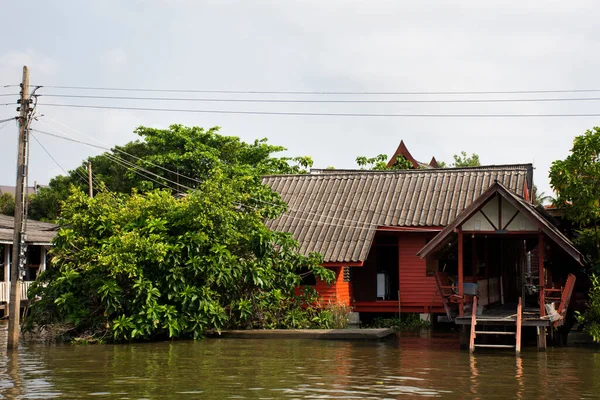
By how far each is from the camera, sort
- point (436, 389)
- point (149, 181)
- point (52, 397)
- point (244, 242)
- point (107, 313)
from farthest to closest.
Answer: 1. point (149, 181)
2. point (244, 242)
3. point (107, 313)
4. point (436, 389)
5. point (52, 397)

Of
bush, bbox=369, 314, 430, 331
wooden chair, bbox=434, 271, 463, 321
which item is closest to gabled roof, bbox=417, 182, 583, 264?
wooden chair, bbox=434, 271, 463, 321

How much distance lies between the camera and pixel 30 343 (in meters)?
24.6

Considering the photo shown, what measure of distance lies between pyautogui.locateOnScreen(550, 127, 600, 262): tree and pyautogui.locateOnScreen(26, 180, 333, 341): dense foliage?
809 cm

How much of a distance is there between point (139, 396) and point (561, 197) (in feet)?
53.2

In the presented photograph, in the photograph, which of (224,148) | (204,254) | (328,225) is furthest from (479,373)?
(224,148)

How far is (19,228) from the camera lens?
2222cm

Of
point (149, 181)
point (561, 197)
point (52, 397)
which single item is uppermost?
point (149, 181)

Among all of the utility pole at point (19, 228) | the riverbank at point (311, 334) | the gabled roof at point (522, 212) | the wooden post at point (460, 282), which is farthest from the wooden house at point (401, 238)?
the utility pole at point (19, 228)

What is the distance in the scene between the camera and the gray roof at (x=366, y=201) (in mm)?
29297

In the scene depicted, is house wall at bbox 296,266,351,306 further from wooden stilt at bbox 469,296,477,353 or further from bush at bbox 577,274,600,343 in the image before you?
bush at bbox 577,274,600,343

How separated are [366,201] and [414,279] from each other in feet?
12.3

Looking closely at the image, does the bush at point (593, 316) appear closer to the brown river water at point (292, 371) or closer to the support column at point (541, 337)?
the brown river water at point (292, 371)

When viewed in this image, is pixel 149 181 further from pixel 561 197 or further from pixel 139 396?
pixel 139 396

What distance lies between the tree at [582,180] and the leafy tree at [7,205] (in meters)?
46.5
